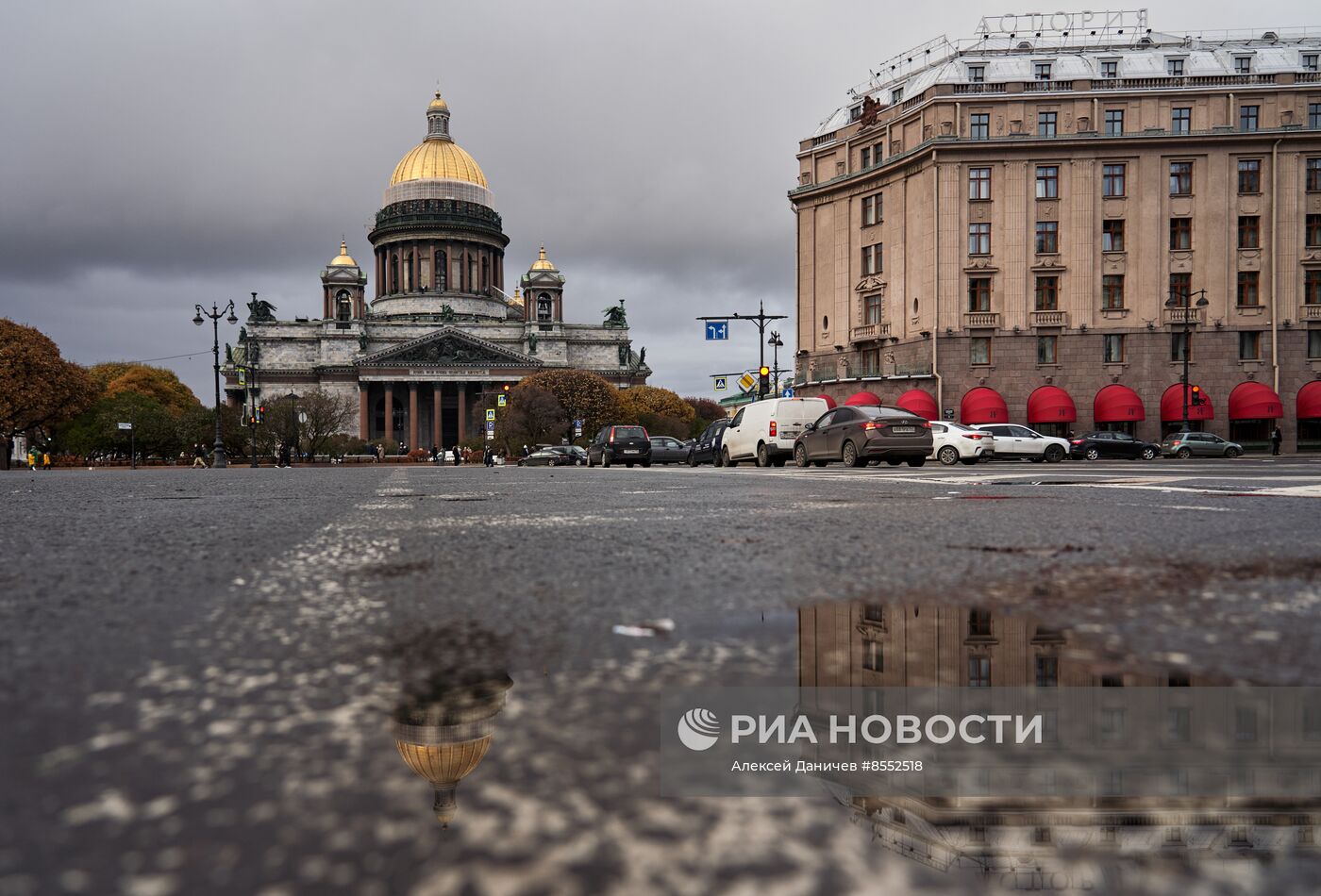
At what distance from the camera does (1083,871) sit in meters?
0.79

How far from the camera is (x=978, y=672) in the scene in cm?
139

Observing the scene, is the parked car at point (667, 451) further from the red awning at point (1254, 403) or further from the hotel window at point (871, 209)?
the red awning at point (1254, 403)

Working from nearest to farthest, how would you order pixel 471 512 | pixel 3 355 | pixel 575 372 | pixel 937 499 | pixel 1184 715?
pixel 1184 715 → pixel 471 512 → pixel 937 499 → pixel 3 355 → pixel 575 372

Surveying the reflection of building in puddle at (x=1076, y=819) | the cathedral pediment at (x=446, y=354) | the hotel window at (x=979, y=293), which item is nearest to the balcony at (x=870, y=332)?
the hotel window at (x=979, y=293)

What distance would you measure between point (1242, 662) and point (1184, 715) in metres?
0.36

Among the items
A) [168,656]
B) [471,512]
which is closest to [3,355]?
[471,512]

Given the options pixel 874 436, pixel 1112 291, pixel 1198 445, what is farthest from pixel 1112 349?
pixel 874 436

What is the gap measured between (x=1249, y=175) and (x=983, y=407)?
1596cm

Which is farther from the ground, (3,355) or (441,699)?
(3,355)

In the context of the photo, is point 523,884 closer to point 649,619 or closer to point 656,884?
point 656,884

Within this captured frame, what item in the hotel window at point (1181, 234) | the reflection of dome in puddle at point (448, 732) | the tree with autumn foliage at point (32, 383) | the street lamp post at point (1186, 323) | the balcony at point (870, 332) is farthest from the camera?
the tree with autumn foliage at point (32, 383)

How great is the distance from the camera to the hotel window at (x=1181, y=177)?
41.0 metres

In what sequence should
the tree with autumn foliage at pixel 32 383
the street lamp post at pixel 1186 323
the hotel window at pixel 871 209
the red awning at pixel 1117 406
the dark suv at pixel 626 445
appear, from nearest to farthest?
1. the dark suv at pixel 626 445
2. the street lamp post at pixel 1186 323
3. the red awning at pixel 1117 406
4. the hotel window at pixel 871 209
5. the tree with autumn foliage at pixel 32 383

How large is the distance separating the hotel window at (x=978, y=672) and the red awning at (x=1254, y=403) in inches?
1813
